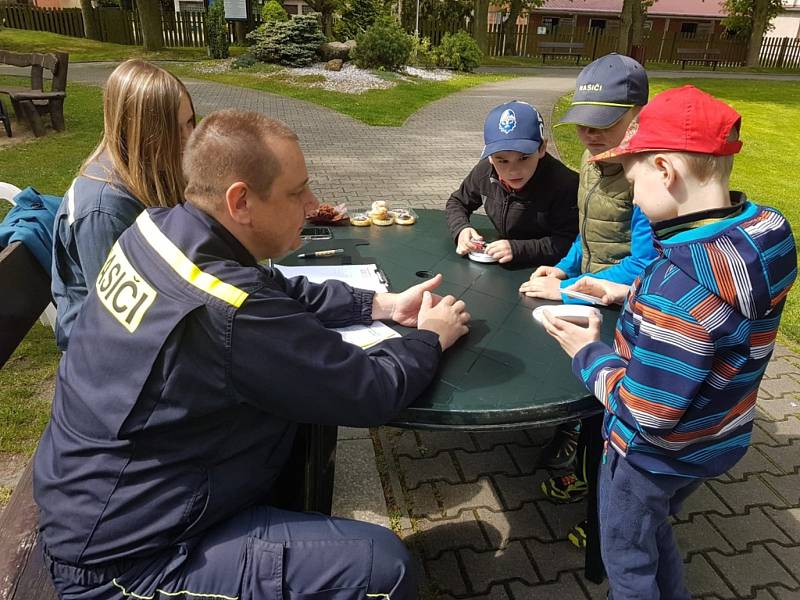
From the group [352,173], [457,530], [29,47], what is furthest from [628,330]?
[29,47]

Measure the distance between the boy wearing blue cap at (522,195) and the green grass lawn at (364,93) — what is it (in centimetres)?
941

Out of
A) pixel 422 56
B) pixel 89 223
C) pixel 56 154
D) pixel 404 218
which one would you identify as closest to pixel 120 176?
pixel 89 223

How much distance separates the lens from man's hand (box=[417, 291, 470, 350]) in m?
1.89

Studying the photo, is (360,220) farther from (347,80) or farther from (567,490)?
(347,80)

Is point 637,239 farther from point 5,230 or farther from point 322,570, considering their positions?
point 5,230

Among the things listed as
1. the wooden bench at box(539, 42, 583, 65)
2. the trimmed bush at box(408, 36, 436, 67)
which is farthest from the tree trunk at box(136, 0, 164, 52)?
the wooden bench at box(539, 42, 583, 65)

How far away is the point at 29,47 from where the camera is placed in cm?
2150

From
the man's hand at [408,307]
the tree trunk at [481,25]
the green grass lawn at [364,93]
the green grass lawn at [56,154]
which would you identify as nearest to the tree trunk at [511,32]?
the tree trunk at [481,25]

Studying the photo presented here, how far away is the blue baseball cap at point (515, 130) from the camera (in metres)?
2.48

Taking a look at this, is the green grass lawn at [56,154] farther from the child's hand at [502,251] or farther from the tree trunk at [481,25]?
the tree trunk at [481,25]

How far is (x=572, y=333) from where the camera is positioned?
1844 millimetres

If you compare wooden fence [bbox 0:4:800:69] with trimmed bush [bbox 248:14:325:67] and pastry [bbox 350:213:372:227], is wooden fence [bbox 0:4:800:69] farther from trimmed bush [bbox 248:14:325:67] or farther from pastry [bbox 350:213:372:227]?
pastry [bbox 350:213:372:227]

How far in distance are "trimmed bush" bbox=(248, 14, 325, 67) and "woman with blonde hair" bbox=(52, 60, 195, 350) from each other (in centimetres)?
1679

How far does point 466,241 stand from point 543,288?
0.55m
